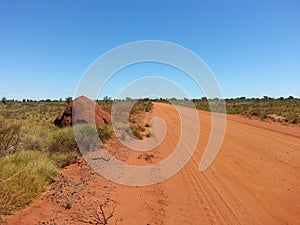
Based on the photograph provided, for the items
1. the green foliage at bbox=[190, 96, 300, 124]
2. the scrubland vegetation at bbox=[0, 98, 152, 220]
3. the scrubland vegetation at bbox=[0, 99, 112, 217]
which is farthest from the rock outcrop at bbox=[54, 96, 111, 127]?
the green foliage at bbox=[190, 96, 300, 124]

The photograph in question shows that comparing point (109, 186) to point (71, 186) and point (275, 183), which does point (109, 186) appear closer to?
point (71, 186)

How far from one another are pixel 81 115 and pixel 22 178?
8.19m

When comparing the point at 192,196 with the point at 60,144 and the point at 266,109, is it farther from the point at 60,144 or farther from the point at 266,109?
the point at 266,109

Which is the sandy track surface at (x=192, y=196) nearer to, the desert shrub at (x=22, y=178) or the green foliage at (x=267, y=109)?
the desert shrub at (x=22, y=178)

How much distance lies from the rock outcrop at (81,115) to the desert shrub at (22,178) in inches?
237

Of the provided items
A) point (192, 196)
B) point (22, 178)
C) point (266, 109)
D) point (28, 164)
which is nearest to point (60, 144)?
point (28, 164)

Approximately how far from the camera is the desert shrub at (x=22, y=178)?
523cm

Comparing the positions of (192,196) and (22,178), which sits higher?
(22,178)

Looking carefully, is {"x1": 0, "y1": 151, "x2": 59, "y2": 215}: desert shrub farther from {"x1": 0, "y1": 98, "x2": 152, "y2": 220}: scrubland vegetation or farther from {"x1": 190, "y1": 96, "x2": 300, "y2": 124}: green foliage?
{"x1": 190, "y1": 96, "x2": 300, "y2": 124}: green foliage

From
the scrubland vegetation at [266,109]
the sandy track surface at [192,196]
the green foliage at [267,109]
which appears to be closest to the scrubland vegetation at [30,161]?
the sandy track surface at [192,196]

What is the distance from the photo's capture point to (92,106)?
15195 millimetres

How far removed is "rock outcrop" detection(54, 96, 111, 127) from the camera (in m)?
13.8

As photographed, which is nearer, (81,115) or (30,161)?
(30,161)

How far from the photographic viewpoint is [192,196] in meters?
6.32
